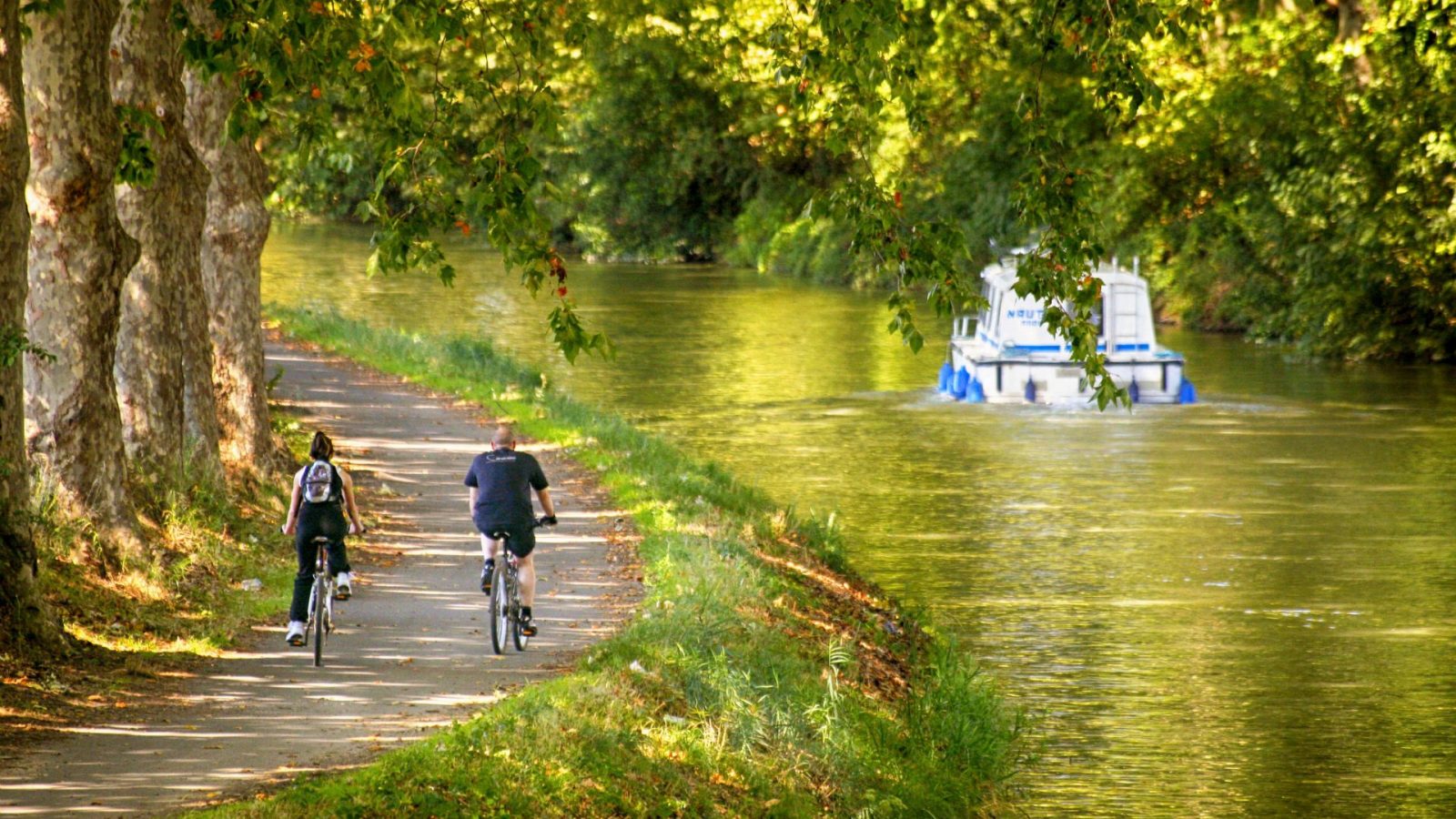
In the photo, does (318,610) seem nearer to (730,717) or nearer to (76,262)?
(730,717)

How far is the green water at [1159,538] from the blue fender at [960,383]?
430 millimetres

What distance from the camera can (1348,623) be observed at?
1741 centimetres

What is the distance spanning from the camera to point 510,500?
12727 mm

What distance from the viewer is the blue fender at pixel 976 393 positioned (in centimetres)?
3412

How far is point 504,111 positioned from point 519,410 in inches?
666

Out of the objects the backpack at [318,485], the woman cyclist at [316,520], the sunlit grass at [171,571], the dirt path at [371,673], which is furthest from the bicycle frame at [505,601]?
the sunlit grass at [171,571]

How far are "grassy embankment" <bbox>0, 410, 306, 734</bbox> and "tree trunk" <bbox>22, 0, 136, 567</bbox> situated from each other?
304 millimetres

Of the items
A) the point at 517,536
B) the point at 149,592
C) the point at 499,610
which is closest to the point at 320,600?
the point at 499,610

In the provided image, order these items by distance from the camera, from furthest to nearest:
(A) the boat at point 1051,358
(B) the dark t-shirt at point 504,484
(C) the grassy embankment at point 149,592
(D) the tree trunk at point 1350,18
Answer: (D) the tree trunk at point 1350,18, (A) the boat at point 1051,358, (B) the dark t-shirt at point 504,484, (C) the grassy embankment at point 149,592

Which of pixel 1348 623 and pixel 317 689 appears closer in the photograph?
pixel 317 689

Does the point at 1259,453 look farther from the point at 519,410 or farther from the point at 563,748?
the point at 563,748

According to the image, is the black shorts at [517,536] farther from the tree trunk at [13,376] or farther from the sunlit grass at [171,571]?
the tree trunk at [13,376]

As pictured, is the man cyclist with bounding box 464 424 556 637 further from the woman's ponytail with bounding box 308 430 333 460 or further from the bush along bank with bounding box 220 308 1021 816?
the woman's ponytail with bounding box 308 430 333 460

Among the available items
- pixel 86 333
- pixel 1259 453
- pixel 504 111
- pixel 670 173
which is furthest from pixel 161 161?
pixel 670 173
